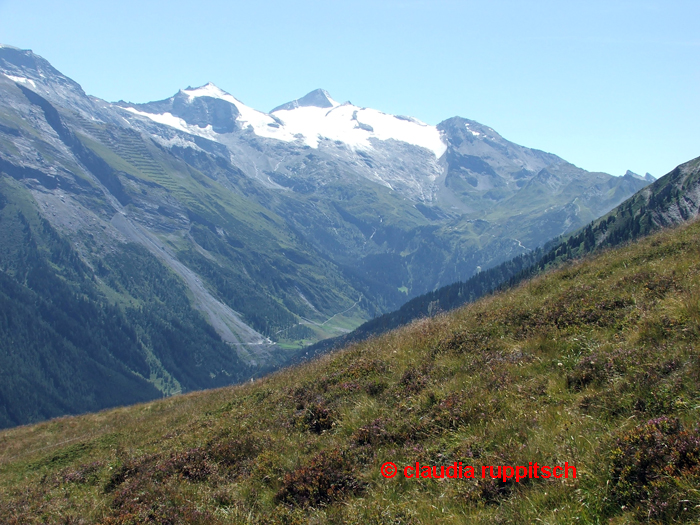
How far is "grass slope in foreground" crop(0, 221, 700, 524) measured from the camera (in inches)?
225

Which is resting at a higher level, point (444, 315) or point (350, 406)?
point (444, 315)

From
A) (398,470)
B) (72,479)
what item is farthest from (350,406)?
(72,479)

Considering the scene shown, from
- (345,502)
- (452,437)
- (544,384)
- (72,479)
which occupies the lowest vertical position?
(72,479)

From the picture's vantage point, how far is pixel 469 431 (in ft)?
25.7

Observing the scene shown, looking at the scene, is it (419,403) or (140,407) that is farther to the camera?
(140,407)

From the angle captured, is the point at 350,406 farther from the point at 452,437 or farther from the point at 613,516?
the point at 613,516

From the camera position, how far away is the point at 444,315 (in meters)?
16.0

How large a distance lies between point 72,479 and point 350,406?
8.06 m

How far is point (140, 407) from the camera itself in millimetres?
24828

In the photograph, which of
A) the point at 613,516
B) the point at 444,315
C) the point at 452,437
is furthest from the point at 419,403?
the point at 444,315

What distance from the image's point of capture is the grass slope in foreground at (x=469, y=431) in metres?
5.72

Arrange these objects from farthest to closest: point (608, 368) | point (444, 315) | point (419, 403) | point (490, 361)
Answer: point (444, 315)
point (490, 361)
point (419, 403)
point (608, 368)

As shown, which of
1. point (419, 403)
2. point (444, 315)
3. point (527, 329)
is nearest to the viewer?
point (419, 403)

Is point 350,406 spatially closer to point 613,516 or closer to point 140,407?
point 613,516
